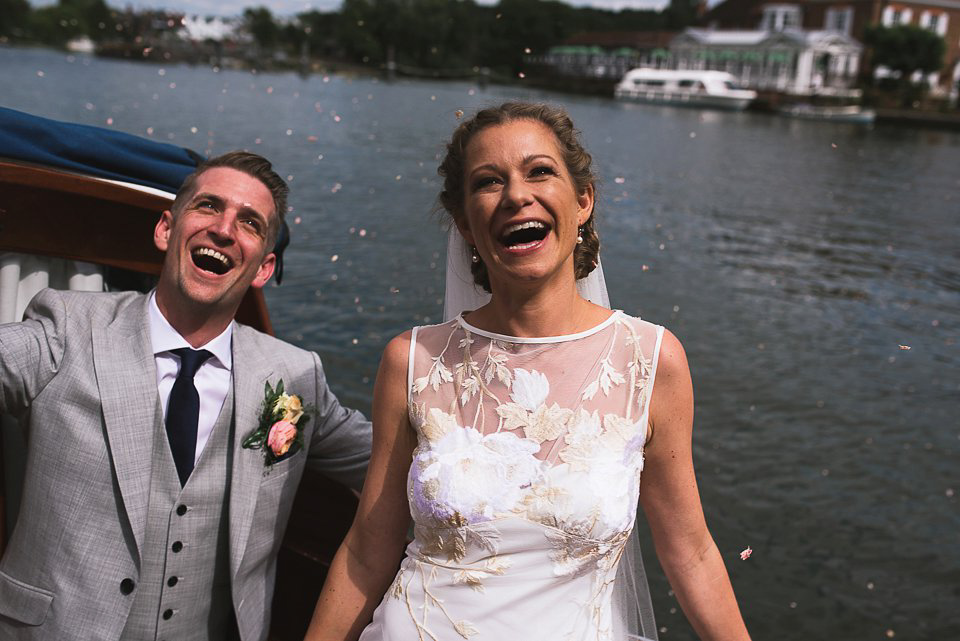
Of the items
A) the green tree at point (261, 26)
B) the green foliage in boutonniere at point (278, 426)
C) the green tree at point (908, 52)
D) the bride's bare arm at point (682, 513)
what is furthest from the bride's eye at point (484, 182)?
the green tree at point (908, 52)

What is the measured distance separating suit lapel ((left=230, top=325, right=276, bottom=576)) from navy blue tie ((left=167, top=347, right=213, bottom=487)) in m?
0.11

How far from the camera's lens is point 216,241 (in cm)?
228

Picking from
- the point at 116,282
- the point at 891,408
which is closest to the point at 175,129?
the point at 891,408

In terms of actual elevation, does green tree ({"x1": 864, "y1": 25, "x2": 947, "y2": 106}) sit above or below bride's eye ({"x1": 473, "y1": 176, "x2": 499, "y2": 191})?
above

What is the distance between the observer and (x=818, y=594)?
5.22 metres

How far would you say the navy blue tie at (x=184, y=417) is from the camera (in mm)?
2172

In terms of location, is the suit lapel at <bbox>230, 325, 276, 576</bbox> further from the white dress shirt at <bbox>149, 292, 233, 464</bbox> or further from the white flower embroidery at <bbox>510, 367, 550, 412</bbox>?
the white flower embroidery at <bbox>510, 367, 550, 412</bbox>

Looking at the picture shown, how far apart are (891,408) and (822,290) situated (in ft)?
14.5

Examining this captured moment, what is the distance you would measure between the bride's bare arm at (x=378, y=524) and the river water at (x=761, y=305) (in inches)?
27.6

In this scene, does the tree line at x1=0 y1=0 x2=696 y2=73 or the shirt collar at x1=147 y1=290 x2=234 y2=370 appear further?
the tree line at x1=0 y1=0 x2=696 y2=73

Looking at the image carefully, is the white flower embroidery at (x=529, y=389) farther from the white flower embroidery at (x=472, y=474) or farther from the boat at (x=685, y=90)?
the boat at (x=685, y=90)

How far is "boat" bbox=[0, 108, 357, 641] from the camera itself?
255 cm

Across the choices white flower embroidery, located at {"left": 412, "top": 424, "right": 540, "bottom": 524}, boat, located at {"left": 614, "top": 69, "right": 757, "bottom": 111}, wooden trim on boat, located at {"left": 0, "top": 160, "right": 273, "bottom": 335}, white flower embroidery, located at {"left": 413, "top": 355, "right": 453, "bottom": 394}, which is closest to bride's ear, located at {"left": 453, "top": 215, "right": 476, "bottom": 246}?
white flower embroidery, located at {"left": 413, "top": 355, "right": 453, "bottom": 394}

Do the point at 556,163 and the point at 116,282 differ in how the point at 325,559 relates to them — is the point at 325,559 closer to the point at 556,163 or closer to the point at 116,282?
the point at 116,282
